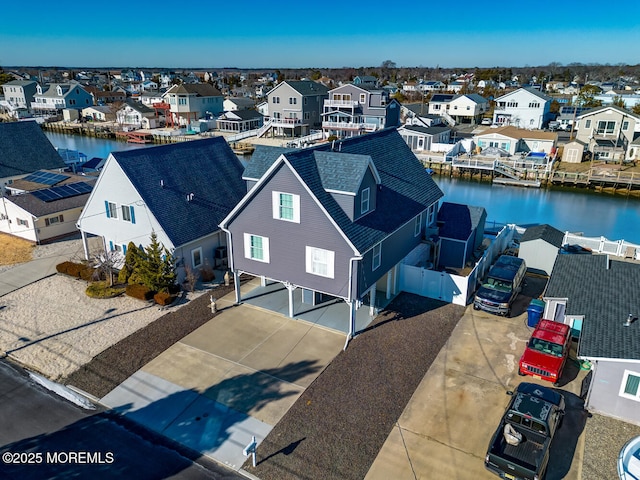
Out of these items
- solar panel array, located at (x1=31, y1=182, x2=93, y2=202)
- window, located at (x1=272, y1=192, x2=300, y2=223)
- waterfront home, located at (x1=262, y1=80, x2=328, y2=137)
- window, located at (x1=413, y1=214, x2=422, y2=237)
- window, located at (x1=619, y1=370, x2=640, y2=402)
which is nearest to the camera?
window, located at (x1=619, y1=370, x2=640, y2=402)

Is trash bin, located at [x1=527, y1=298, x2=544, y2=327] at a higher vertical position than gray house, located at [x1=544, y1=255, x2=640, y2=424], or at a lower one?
lower

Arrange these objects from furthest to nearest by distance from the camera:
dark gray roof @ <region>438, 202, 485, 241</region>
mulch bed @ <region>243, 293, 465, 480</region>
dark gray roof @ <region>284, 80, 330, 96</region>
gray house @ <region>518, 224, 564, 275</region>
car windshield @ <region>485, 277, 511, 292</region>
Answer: dark gray roof @ <region>284, 80, 330, 96</region>, dark gray roof @ <region>438, 202, 485, 241</region>, gray house @ <region>518, 224, 564, 275</region>, car windshield @ <region>485, 277, 511, 292</region>, mulch bed @ <region>243, 293, 465, 480</region>

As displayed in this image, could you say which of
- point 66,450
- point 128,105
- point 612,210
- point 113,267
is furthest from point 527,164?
point 128,105

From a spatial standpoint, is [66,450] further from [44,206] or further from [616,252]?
[616,252]

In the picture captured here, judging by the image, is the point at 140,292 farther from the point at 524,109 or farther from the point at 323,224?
the point at 524,109

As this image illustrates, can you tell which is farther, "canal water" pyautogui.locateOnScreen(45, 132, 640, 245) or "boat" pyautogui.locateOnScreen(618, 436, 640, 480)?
"canal water" pyautogui.locateOnScreen(45, 132, 640, 245)

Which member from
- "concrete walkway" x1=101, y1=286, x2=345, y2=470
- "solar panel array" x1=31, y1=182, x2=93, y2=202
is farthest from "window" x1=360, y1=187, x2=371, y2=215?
"solar panel array" x1=31, y1=182, x2=93, y2=202

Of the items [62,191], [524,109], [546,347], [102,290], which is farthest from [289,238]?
[524,109]

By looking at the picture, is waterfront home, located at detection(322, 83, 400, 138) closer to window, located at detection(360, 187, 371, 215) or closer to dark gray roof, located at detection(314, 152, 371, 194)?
window, located at detection(360, 187, 371, 215)
